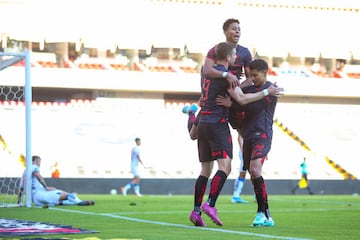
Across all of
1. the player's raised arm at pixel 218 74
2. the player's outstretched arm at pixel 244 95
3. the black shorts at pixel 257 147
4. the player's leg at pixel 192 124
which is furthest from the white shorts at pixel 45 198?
the player's outstretched arm at pixel 244 95

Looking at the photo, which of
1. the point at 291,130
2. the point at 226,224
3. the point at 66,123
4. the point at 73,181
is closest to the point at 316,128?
the point at 291,130

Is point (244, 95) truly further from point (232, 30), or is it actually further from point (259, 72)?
point (232, 30)

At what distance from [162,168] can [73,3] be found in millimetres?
20914

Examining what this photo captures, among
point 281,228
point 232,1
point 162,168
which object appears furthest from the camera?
point 232,1

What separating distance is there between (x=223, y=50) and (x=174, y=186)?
70.6 ft

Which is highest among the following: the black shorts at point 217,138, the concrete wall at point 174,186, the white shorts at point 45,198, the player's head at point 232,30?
the player's head at point 232,30

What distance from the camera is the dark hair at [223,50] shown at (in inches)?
376

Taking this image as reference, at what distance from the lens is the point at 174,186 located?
1216 inches

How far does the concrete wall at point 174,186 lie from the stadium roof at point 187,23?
2484cm

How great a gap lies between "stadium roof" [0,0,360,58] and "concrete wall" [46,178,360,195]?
81.5 ft

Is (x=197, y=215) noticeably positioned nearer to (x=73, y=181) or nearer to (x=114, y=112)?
(x=73, y=181)

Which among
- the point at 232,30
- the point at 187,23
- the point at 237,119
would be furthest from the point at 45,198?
the point at 187,23

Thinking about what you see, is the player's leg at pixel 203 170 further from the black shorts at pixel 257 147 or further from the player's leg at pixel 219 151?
the black shorts at pixel 257 147

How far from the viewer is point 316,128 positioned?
45938mm
